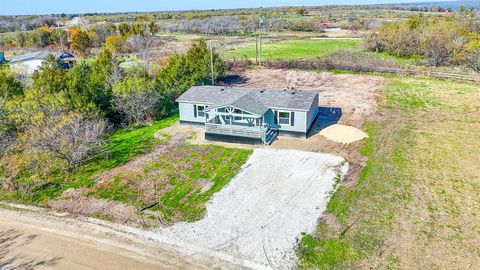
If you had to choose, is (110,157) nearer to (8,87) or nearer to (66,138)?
(66,138)

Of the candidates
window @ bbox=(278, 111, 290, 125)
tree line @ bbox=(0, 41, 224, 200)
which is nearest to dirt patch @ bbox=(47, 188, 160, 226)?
tree line @ bbox=(0, 41, 224, 200)

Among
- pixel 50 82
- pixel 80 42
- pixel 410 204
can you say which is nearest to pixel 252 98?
pixel 410 204

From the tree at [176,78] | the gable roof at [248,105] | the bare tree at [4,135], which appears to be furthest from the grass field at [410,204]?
the bare tree at [4,135]

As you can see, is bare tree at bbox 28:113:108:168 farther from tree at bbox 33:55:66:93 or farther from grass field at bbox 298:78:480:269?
grass field at bbox 298:78:480:269

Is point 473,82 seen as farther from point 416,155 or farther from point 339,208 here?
point 339,208

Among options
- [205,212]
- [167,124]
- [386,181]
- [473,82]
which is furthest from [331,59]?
[205,212]

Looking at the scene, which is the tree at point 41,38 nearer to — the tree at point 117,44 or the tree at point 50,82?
the tree at point 117,44
